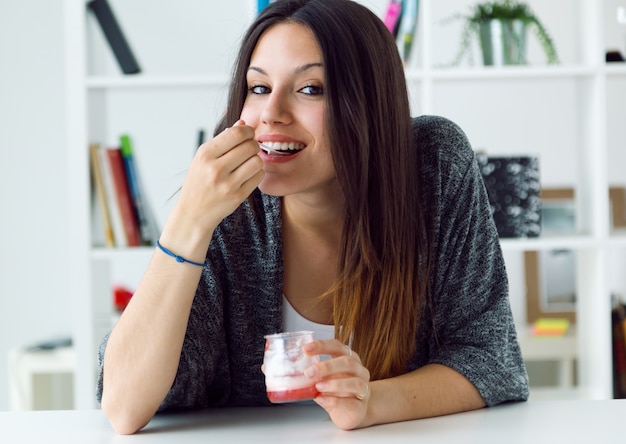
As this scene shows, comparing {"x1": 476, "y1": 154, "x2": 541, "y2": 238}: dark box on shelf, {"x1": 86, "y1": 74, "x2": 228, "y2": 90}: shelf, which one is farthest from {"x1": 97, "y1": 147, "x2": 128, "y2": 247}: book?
{"x1": 476, "y1": 154, "x2": 541, "y2": 238}: dark box on shelf

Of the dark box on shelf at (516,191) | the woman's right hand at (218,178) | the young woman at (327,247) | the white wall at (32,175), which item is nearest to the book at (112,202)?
the dark box on shelf at (516,191)

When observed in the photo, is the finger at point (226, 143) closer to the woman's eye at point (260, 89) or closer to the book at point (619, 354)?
the woman's eye at point (260, 89)

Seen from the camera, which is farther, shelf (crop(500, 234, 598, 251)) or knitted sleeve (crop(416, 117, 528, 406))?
shelf (crop(500, 234, 598, 251))

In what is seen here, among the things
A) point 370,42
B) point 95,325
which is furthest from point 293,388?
point 95,325

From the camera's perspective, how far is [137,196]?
114 inches

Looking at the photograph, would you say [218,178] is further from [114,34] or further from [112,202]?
[114,34]

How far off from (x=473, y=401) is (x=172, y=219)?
495 millimetres

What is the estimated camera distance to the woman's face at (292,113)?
4.50 ft

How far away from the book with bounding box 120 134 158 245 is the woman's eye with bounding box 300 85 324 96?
5.19ft

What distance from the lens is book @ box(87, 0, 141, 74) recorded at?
2.87 m

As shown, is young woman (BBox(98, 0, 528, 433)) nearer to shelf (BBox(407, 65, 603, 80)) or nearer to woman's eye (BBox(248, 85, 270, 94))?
woman's eye (BBox(248, 85, 270, 94))

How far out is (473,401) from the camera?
130cm

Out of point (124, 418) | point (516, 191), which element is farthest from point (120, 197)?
point (124, 418)

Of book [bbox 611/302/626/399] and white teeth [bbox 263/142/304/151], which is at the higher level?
white teeth [bbox 263/142/304/151]
